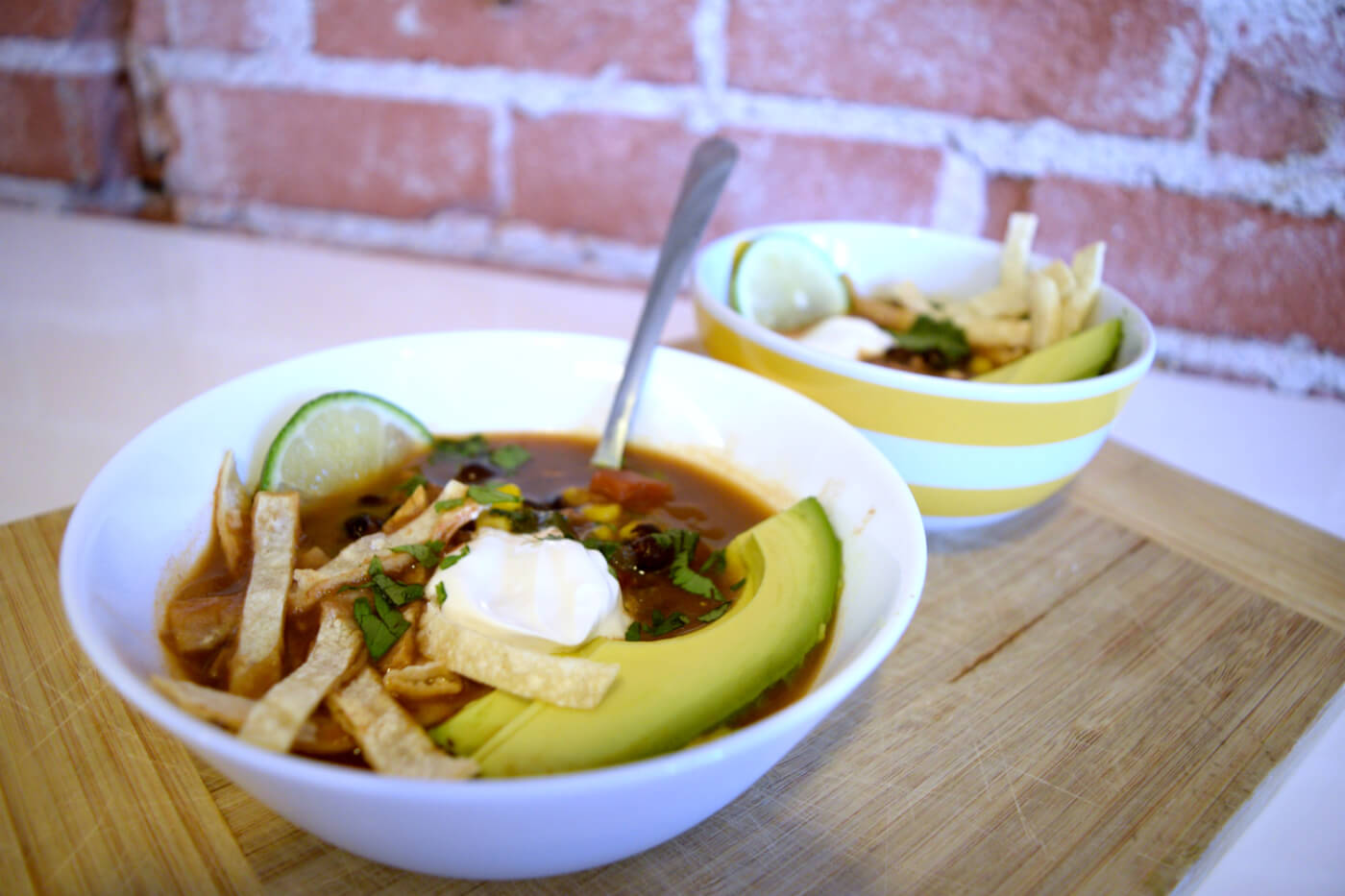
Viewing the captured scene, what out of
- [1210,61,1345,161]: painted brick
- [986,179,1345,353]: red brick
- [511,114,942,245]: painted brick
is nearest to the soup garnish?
[511,114,942,245]: painted brick

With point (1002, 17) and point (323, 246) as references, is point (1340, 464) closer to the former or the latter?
point (1002, 17)

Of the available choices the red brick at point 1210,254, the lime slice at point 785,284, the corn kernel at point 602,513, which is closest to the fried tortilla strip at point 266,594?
the corn kernel at point 602,513

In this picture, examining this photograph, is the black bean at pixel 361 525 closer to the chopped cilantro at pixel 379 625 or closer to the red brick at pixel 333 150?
the chopped cilantro at pixel 379 625

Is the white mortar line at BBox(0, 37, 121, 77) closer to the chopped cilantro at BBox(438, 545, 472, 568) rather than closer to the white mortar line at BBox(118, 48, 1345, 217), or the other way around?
the white mortar line at BBox(118, 48, 1345, 217)

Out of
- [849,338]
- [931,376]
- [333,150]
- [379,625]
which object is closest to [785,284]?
[849,338]

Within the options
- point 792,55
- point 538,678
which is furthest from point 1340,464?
point 538,678
